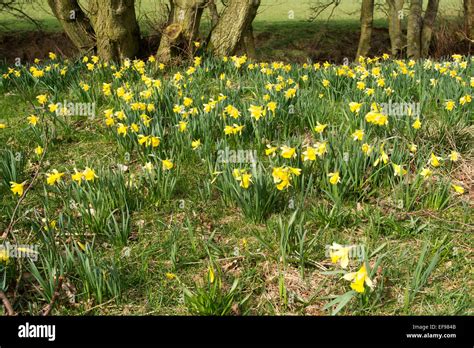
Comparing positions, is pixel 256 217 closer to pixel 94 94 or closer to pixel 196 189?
pixel 196 189

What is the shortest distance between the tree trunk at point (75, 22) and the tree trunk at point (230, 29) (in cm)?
180

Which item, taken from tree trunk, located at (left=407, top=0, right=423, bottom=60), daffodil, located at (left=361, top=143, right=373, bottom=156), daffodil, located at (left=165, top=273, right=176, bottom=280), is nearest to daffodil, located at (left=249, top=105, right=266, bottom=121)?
daffodil, located at (left=361, top=143, right=373, bottom=156)

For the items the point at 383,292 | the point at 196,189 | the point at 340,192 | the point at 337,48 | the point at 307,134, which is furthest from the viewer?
the point at 337,48

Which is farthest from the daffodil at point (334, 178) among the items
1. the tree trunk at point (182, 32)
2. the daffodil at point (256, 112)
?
the tree trunk at point (182, 32)

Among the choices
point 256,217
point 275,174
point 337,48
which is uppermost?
point 337,48

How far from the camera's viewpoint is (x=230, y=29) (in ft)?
21.3

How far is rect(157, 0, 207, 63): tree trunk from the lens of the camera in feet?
20.8

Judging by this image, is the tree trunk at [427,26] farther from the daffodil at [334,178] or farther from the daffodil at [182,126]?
the daffodil at [334,178]

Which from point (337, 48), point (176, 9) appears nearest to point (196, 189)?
point (176, 9)

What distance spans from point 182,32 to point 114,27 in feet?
2.94
